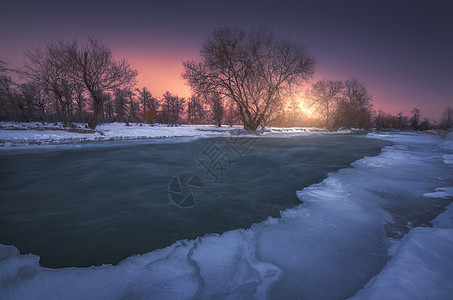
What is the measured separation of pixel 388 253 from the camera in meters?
1.75

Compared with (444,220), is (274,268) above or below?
below

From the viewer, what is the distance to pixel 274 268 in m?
1.65

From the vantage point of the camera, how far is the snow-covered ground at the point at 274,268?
53.2 inches

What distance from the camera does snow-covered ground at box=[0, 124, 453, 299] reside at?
4.43 feet

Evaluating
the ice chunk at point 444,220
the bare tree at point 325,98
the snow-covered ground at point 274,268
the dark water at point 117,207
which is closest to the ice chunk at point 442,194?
the ice chunk at point 444,220

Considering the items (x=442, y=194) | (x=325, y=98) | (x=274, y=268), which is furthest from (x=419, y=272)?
(x=325, y=98)

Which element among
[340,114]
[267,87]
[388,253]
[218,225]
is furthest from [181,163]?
[340,114]

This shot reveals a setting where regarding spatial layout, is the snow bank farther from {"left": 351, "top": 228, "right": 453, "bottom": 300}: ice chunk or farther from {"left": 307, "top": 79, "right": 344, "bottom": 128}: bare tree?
{"left": 307, "top": 79, "right": 344, "bottom": 128}: bare tree

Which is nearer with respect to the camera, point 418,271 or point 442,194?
point 418,271

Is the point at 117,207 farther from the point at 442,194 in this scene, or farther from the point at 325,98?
the point at 325,98

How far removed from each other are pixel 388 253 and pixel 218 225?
6.07ft

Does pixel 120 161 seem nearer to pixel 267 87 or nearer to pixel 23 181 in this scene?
pixel 23 181

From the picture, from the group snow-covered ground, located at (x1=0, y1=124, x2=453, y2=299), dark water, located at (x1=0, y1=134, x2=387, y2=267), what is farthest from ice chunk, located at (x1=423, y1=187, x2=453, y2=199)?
dark water, located at (x1=0, y1=134, x2=387, y2=267)

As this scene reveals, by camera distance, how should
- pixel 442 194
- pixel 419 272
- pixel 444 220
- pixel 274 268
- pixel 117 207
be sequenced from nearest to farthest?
pixel 419 272, pixel 274 268, pixel 444 220, pixel 117 207, pixel 442 194
